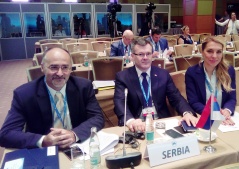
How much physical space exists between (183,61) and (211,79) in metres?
1.46

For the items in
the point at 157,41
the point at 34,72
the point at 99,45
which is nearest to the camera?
the point at 34,72

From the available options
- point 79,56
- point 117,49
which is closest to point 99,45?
point 117,49

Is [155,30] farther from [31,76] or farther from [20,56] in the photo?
[20,56]

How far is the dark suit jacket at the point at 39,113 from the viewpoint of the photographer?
1.50m

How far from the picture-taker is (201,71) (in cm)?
219

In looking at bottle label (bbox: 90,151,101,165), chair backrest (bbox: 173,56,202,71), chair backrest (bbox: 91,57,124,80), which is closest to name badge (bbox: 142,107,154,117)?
bottle label (bbox: 90,151,101,165)

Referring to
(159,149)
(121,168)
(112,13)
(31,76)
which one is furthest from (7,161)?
(112,13)

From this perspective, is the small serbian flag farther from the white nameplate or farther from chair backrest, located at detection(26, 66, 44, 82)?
chair backrest, located at detection(26, 66, 44, 82)

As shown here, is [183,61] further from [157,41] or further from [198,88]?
[157,41]

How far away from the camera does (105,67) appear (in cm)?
344

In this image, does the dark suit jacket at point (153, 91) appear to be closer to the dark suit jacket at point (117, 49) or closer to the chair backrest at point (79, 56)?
the chair backrest at point (79, 56)

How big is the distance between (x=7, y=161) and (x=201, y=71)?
1678 mm

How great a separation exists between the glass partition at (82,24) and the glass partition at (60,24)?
11.6 inches

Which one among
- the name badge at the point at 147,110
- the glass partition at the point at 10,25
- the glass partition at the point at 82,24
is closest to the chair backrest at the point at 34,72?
the name badge at the point at 147,110
